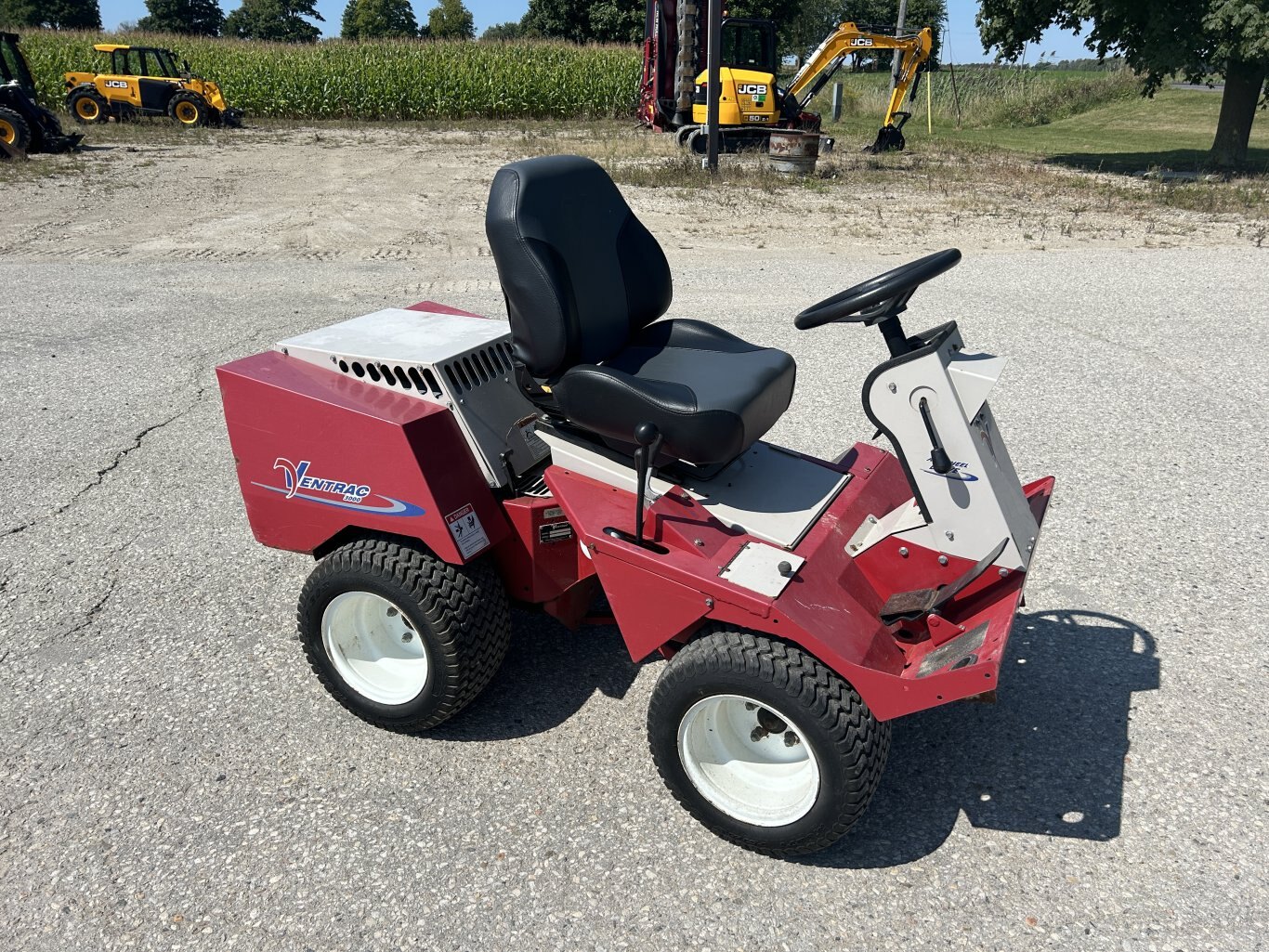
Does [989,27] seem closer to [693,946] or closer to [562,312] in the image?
[562,312]

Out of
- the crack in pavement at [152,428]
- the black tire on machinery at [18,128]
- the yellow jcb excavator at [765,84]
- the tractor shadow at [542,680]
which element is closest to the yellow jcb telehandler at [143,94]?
the black tire on machinery at [18,128]

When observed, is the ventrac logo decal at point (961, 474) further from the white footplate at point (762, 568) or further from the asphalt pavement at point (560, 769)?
the asphalt pavement at point (560, 769)

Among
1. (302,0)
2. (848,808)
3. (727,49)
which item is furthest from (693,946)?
(302,0)

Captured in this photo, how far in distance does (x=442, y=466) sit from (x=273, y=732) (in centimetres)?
92

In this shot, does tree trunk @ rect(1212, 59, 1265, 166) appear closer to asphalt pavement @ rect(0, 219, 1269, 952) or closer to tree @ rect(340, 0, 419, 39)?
asphalt pavement @ rect(0, 219, 1269, 952)

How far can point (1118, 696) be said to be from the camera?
271 centimetres

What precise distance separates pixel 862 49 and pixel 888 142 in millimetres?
1649

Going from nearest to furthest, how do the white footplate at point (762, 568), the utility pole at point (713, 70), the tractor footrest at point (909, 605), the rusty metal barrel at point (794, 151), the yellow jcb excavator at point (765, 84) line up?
1. the white footplate at point (762, 568)
2. the tractor footrest at point (909, 605)
3. the utility pole at point (713, 70)
4. the rusty metal barrel at point (794, 151)
5. the yellow jcb excavator at point (765, 84)

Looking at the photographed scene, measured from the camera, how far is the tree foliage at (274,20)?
64.2m

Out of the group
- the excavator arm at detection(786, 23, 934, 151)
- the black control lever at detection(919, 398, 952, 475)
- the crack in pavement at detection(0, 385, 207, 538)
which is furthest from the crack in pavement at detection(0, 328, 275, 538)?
the excavator arm at detection(786, 23, 934, 151)

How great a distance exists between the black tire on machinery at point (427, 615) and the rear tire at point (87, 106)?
68.6 ft

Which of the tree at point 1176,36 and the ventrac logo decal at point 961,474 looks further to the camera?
the tree at point 1176,36

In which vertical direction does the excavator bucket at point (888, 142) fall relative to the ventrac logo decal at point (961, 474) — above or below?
above

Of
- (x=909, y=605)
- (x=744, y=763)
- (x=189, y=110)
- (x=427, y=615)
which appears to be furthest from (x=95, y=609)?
(x=189, y=110)
